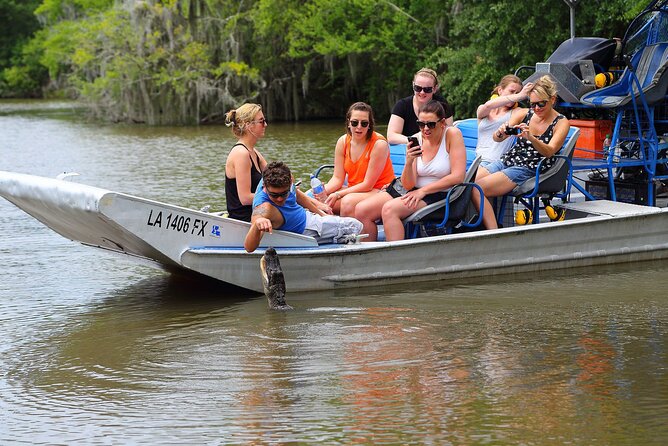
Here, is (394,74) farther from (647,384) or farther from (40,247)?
(647,384)

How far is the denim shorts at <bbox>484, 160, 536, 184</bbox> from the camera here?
9609 millimetres

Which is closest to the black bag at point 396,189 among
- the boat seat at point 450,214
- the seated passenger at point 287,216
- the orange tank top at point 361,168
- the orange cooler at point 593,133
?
the orange tank top at point 361,168

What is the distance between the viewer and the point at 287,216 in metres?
8.73

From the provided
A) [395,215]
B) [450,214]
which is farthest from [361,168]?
[450,214]

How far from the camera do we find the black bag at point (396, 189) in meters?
A: 9.33

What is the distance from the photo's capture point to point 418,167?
9.20m

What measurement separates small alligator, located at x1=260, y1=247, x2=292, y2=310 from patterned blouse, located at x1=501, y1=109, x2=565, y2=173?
8.07ft

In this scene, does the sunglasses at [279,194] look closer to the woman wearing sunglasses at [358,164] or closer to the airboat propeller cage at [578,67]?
the woman wearing sunglasses at [358,164]

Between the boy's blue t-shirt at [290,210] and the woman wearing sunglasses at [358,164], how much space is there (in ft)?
1.92

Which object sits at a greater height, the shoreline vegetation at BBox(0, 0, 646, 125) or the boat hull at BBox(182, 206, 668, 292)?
the shoreline vegetation at BBox(0, 0, 646, 125)

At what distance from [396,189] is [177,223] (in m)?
1.91

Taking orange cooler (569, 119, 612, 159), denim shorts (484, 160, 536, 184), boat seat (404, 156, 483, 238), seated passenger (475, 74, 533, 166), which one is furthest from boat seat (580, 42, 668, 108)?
boat seat (404, 156, 483, 238)

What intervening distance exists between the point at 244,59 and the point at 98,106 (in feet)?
17.7

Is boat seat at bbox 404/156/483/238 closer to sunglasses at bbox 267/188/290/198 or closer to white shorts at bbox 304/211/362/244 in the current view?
white shorts at bbox 304/211/362/244
